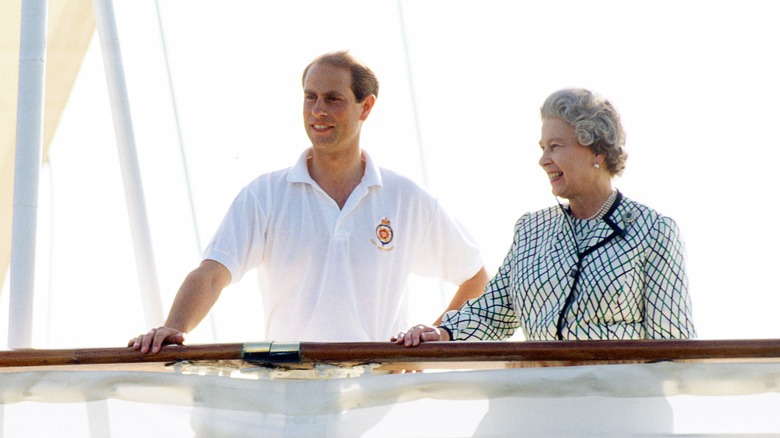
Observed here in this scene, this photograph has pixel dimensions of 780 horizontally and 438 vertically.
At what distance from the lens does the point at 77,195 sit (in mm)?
5535

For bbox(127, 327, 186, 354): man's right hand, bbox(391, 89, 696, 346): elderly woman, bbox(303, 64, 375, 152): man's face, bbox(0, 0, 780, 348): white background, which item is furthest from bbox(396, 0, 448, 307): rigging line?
bbox(127, 327, 186, 354): man's right hand

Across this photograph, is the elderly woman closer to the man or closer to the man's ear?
the man

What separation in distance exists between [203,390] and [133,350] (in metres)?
0.13

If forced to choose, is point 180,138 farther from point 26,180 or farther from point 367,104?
point 367,104

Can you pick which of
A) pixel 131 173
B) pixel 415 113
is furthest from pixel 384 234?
pixel 415 113

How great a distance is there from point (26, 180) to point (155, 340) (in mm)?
A: 1315

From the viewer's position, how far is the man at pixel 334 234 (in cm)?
274

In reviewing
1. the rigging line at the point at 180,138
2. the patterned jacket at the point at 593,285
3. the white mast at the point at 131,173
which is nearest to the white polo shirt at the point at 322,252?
the patterned jacket at the point at 593,285

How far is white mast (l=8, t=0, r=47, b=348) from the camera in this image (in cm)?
322

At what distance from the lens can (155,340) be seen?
2.06m

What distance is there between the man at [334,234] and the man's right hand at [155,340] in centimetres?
55

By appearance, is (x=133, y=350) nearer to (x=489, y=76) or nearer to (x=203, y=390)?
(x=203, y=390)

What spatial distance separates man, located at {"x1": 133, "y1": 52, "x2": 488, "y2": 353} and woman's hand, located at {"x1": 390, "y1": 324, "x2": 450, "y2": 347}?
1.98 feet

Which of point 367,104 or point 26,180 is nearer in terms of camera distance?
point 367,104
